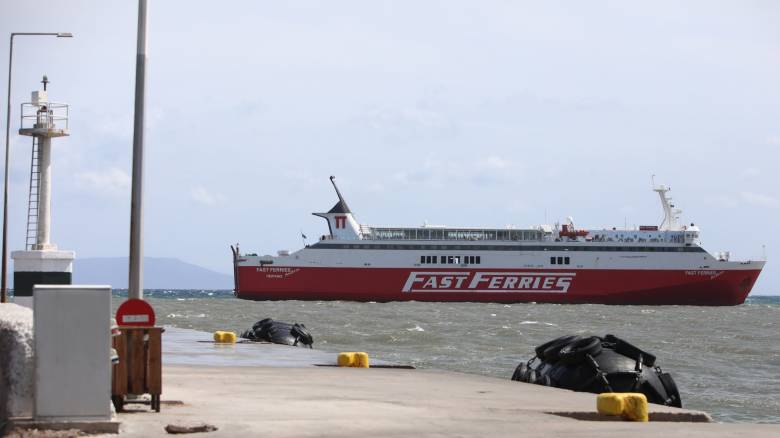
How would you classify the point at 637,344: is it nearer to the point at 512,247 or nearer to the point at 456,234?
the point at 512,247

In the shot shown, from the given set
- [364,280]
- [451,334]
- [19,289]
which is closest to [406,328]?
[451,334]

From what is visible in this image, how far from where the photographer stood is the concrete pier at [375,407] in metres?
9.83

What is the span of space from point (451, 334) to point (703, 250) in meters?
57.9

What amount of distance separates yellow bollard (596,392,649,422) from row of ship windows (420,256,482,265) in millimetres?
83159

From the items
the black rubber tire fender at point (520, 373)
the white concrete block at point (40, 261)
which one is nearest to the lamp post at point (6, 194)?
the white concrete block at point (40, 261)

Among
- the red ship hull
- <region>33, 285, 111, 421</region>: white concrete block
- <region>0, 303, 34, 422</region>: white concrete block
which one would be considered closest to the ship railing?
the red ship hull

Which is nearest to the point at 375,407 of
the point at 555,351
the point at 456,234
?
the point at 555,351

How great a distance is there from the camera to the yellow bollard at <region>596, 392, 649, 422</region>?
1116 centimetres

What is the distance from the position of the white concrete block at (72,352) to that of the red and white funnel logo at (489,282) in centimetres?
8500

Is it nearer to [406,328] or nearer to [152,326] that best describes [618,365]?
[152,326]

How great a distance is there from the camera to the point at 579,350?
15.7 m

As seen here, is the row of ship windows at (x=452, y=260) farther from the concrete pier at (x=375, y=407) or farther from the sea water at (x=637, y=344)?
the concrete pier at (x=375, y=407)

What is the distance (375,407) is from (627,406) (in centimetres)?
252

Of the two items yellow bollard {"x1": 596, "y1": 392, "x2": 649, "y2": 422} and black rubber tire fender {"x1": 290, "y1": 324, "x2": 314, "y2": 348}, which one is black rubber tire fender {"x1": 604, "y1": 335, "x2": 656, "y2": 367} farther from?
black rubber tire fender {"x1": 290, "y1": 324, "x2": 314, "y2": 348}
